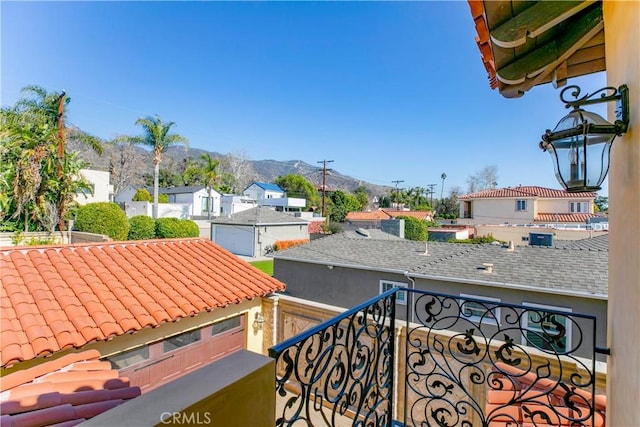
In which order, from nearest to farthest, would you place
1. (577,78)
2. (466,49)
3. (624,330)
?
(624,330)
(577,78)
(466,49)

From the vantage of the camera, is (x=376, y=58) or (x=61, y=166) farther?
(x=61, y=166)

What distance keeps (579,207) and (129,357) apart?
102ft

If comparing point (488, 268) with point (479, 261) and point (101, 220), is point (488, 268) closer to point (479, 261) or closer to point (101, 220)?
point (479, 261)

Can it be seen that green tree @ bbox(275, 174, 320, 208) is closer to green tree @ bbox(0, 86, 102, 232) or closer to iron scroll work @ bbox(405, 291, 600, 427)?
green tree @ bbox(0, 86, 102, 232)

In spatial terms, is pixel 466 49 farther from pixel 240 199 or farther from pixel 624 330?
pixel 240 199

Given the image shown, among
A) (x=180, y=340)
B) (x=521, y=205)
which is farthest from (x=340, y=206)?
(x=180, y=340)

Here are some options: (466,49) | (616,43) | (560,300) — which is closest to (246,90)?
(466,49)

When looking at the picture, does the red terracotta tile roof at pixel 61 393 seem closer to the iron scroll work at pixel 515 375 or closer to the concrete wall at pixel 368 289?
the iron scroll work at pixel 515 375

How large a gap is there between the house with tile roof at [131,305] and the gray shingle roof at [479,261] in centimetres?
612

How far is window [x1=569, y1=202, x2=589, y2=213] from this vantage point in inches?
966

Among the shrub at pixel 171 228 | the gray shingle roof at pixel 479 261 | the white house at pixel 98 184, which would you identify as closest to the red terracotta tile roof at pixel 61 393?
the gray shingle roof at pixel 479 261

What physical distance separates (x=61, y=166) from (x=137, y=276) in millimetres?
11707

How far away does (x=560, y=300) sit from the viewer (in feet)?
26.1

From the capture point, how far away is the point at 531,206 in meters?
25.4
